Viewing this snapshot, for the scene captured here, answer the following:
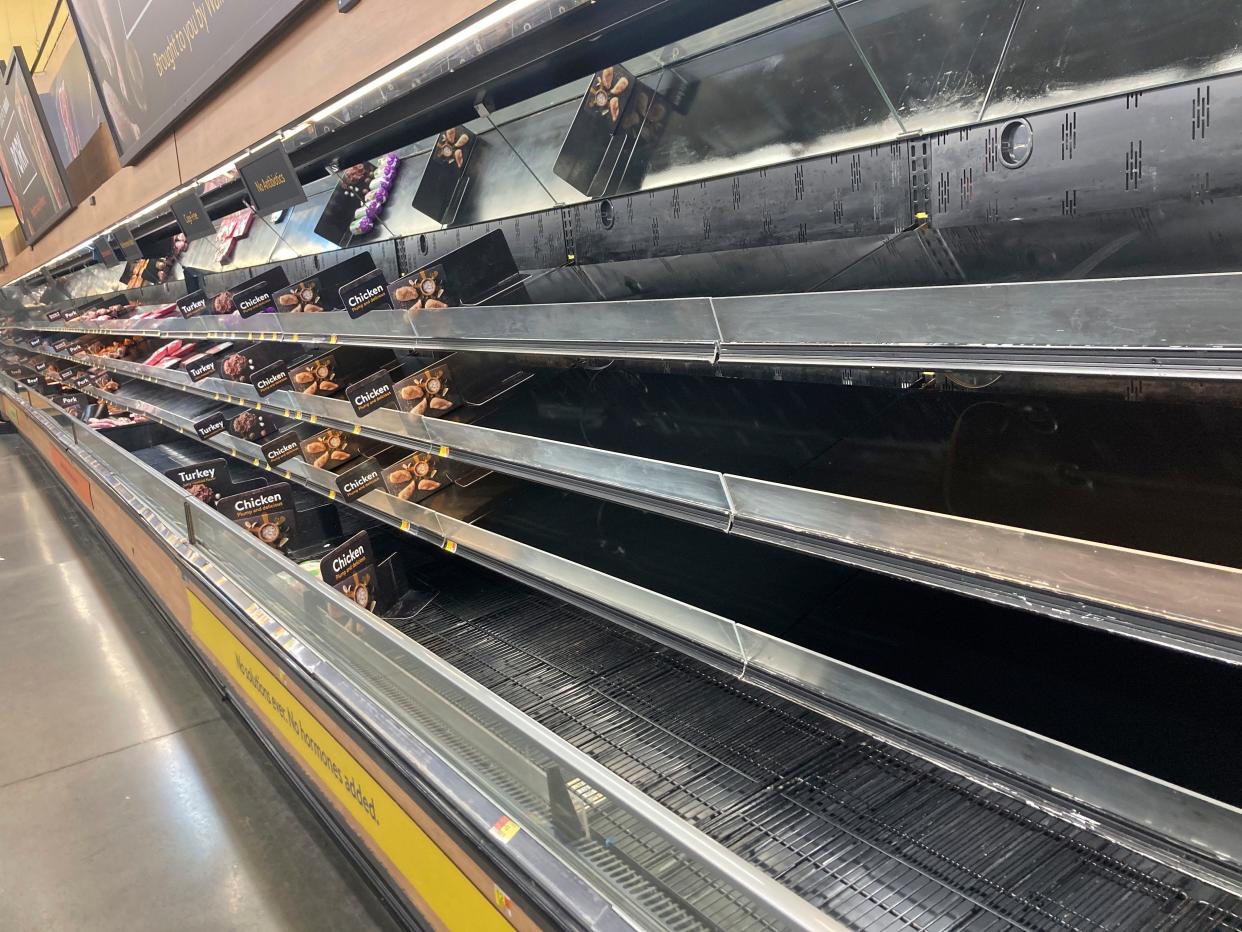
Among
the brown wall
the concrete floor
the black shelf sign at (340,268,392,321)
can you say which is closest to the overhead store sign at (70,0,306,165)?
the brown wall

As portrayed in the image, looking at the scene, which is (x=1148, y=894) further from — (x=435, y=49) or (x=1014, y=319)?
(x=435, y=49)

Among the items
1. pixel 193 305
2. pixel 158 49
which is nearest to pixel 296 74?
pixel 158 49

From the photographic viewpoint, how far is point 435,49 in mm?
1254

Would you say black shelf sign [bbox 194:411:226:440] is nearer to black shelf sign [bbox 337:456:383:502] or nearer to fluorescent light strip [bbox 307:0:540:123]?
black shelf sign [bbox 337:456:383:502]

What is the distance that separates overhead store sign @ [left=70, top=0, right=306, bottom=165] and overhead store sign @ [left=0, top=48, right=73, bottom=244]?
1657mm

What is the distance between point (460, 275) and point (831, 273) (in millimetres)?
→ 849

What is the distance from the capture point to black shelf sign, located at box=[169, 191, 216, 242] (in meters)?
2.61

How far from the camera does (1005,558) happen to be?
794mm

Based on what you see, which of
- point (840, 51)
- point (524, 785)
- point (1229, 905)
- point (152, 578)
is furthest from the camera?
point (152, 578)

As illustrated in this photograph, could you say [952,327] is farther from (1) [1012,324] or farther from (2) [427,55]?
(2) [427,55]

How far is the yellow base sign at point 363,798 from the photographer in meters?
1.43

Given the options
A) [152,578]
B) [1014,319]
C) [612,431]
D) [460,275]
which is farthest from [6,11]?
[1014,319]

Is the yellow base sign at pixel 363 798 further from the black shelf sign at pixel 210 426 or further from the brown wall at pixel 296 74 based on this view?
the brown wall at pixel 296 74

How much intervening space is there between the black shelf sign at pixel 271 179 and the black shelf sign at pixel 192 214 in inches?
26.5
